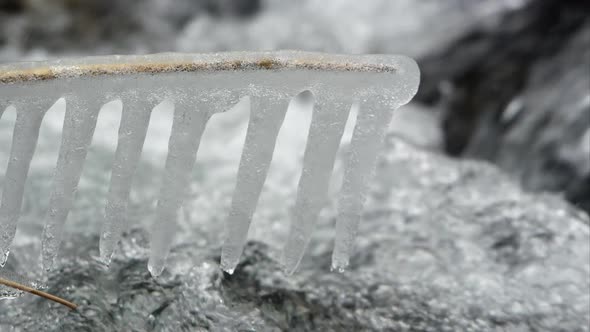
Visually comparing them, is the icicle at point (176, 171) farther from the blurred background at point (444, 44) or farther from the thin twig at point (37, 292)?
the blurred background at point (444, 44)

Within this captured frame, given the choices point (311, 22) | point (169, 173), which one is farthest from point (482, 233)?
point (311, 22)

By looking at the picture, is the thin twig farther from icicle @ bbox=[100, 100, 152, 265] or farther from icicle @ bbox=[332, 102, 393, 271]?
icicle @ bbox=[332, 102, 393, 271]

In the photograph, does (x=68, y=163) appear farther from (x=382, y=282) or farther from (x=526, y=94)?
(x=526, y=94)

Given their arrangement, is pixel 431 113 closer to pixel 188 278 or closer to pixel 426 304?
pixel 426 304

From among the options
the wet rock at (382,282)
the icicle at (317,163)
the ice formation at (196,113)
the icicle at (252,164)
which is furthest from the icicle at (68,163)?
the icicle at (317,163)

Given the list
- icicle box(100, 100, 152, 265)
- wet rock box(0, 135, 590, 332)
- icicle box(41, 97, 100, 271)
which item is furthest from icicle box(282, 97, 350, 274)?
icicle box(41, 97, 100, 271)

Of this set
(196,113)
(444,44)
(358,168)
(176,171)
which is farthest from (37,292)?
(444,44)
